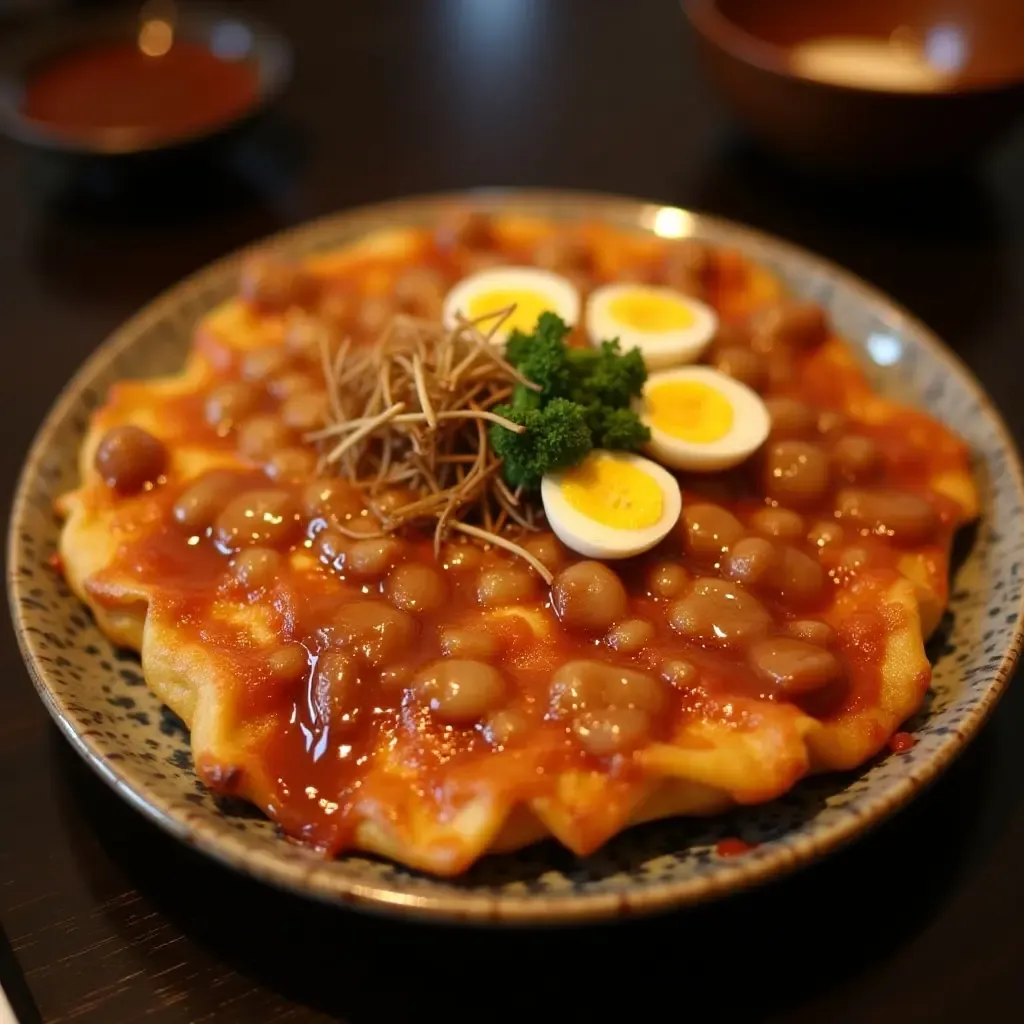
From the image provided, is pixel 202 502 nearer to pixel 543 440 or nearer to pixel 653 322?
pixel 543 440

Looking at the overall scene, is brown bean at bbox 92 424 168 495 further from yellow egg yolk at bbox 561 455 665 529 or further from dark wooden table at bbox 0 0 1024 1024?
yellow egg yolk at bbox 561 455 665 529

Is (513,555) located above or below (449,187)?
below

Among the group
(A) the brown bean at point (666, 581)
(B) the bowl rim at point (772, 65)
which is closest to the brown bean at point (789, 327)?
(A) the brown bean at point (666, 581)

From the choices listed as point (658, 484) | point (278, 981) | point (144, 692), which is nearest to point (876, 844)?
point (658, 484)

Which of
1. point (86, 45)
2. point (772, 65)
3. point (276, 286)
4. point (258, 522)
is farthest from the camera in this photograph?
point (86, 45)

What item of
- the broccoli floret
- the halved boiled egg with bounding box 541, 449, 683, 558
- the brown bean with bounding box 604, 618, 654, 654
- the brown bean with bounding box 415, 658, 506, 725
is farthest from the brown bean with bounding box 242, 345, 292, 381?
the brown bean with bounding box 604, 618, 654, 654

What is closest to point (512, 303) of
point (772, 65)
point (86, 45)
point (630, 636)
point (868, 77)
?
point (630, 636)

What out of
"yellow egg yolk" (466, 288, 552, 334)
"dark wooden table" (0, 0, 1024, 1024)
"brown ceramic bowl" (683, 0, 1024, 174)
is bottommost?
"dark wooden table" (0, 0, 1024, 1024)
